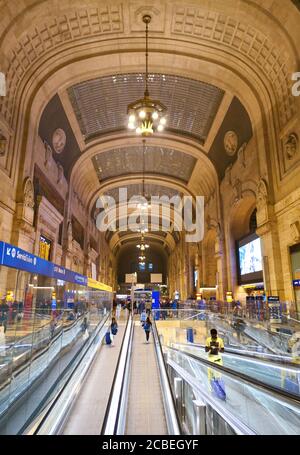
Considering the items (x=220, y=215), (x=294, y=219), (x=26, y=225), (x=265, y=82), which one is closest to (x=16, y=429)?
(x=26, y=225)

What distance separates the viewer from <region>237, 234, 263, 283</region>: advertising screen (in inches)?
540

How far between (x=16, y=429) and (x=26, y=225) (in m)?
8.77

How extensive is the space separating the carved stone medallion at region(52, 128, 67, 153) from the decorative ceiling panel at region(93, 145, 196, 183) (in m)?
4.58

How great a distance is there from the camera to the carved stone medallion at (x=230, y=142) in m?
15.5

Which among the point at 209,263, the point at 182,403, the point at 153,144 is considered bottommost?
the point at 182,403

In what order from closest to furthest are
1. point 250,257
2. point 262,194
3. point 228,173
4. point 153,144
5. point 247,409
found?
point 247,409 < point 262,194 < point 250,257 < point 228,173 < point 153,144

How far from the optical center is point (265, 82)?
38.4 feet

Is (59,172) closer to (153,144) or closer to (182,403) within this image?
(153,144)

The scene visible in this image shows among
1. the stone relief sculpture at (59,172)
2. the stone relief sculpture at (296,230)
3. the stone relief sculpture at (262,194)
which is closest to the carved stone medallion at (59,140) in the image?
the stone relief sculpture at (59,172)

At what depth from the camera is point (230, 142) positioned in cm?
1591

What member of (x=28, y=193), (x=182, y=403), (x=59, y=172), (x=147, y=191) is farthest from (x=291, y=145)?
(x=147, y=191)

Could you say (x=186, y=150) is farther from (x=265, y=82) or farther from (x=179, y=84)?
(x=265, y=82)

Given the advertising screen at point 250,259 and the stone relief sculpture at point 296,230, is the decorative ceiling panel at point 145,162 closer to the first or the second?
the advertising screen at point 250,259

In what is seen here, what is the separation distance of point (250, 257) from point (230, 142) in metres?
6.23
